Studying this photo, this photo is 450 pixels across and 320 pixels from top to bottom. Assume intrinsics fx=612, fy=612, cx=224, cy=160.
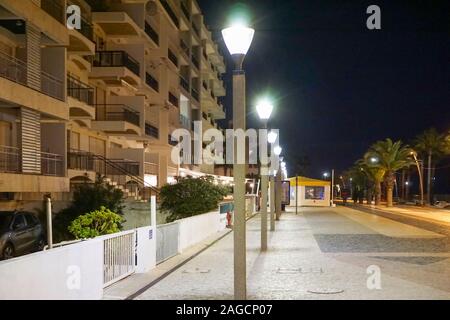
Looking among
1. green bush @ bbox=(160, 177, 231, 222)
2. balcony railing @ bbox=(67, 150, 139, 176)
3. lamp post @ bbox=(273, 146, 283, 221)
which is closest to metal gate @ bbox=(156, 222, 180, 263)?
green bush @ bbox=(160, 177, 231, 222)

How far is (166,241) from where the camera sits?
15.6m

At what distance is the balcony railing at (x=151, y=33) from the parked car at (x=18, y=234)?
25.4m

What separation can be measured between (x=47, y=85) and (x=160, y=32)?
21957 mm

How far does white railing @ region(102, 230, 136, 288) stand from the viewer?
10.9m

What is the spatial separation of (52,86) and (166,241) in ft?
41.5

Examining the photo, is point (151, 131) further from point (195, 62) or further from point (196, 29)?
point (196, 29)

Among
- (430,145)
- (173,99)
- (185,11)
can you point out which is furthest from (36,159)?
(430,145)

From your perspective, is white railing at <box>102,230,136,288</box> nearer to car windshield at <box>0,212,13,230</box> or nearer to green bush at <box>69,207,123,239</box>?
green bush at <box>69,207,123,239</box>

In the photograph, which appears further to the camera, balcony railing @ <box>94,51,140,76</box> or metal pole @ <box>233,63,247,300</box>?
balcony railing @ <box>94,51,140,76</box>

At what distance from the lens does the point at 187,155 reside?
58.0 m

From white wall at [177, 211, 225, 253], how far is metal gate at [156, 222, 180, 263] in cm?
54

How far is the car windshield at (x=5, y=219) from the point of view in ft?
50.8

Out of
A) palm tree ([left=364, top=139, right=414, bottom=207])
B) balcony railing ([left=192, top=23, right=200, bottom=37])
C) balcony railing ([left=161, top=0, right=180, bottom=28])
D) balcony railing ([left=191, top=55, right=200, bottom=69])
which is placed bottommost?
palm tree ([left=364, top=139, right=414, bottom=207])
